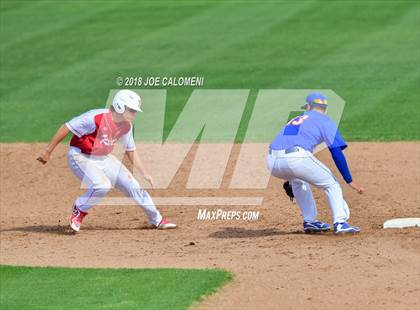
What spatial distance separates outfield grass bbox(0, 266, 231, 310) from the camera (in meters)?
11.4

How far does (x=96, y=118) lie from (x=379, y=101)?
916cm

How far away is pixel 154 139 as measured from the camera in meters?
20.9

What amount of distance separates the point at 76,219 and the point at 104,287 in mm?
3212

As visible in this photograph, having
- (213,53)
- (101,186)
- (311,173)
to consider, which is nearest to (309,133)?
(311,173)

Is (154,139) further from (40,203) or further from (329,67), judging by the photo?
(329,67)

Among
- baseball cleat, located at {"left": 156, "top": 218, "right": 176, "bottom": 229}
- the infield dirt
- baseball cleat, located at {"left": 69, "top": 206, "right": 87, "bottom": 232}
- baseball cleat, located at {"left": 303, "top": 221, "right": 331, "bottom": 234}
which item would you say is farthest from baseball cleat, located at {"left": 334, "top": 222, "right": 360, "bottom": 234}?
baseball cleat, located at {"left": 69, "top": 206, "right": 87, "bottom": 232}

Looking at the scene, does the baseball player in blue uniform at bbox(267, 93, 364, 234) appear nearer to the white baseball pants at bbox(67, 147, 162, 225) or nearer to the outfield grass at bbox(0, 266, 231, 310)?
the white baseball pants at bbox(67, 147, 162, 225)

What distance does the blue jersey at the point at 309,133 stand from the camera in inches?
535

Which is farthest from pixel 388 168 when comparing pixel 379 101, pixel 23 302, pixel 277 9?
pixel 277 9

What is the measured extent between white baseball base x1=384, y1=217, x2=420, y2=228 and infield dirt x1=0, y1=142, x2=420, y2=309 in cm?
20

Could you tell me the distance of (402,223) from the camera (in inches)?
571

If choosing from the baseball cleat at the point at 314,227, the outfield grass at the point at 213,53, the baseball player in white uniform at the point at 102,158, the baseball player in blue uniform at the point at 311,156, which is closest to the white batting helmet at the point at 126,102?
the baseball player in white uniform at the point at 102,158

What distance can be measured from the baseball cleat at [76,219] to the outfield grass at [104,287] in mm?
2042

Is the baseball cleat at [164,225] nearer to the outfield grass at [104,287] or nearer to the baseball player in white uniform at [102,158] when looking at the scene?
the baseball player in white uniform at [102,158]
